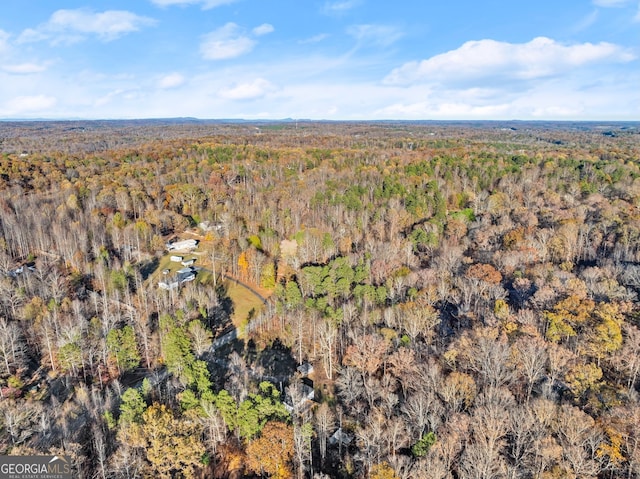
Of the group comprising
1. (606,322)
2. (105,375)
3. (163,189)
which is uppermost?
(163,189)

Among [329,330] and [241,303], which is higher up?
[329,330]

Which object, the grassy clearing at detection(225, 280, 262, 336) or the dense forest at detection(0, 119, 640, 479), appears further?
the grassy clearing at detection(225, 280, 262, 336)

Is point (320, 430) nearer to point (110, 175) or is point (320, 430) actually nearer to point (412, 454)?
point (412, 454)

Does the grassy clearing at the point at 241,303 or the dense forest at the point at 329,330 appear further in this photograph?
the grassy clearing at the point at 241,303

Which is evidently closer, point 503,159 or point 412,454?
point 412,454

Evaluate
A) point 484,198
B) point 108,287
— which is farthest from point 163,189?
point 484,198

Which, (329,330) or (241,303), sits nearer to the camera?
(329,330)

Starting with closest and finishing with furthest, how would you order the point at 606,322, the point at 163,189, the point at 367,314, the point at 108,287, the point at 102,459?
the point at 102,459 → the point at 606,322 → the point at 367,314 → the point at 108,287 → the point at 163,189

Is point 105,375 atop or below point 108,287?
below
